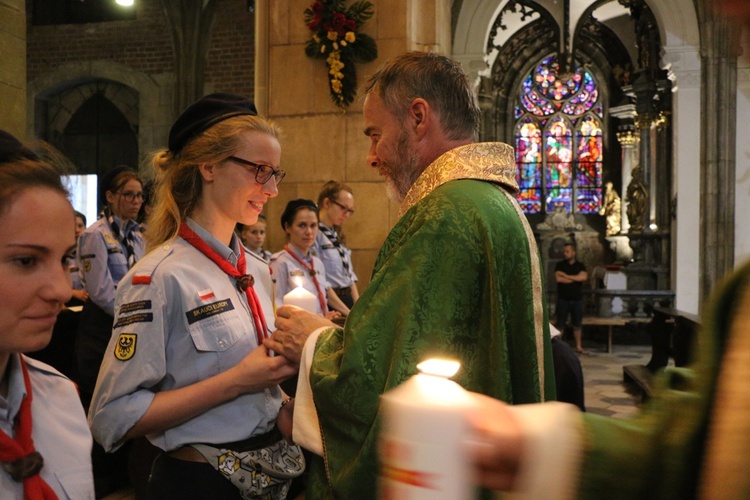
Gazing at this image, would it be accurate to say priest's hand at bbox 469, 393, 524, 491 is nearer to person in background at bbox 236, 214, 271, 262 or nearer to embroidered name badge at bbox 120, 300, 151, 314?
embroidered name badge at bbox 120, 300, 151, 314

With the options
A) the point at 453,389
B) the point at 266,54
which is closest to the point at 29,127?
the point at 266,54

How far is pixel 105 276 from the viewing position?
14.5 ft

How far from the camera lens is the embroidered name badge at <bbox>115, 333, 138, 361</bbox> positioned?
62.6 inches

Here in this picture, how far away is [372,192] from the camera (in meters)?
5.89

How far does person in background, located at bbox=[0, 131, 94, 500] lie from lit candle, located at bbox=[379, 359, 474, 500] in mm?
777

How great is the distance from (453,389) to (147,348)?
1134 millimetres

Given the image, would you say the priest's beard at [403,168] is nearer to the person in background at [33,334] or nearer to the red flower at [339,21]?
the person in background at [33,334]

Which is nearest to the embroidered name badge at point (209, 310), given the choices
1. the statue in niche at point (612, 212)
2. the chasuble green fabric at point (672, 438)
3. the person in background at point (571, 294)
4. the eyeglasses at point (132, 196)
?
the chasuble green fabric at point (672, 438)

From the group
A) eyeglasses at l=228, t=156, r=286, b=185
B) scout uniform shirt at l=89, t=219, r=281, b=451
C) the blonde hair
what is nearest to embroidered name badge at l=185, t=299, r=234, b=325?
scout uniform shirt at l=89, t=219, r=281, b=451

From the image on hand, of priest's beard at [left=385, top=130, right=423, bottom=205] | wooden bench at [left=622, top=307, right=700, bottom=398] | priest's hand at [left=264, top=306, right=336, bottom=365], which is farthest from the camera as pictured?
wooden bench at [left=622, top=307, right=700, bottom=398]

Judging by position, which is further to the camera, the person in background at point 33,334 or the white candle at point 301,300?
the white candle at point 301,300

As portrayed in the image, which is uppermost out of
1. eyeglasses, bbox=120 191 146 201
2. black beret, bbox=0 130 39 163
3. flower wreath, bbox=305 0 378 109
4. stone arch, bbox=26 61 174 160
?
stone arch, bbox=26 61 174 160

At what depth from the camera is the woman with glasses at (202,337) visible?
1.59 metres

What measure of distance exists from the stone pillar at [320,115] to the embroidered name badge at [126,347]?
4.23 meters
